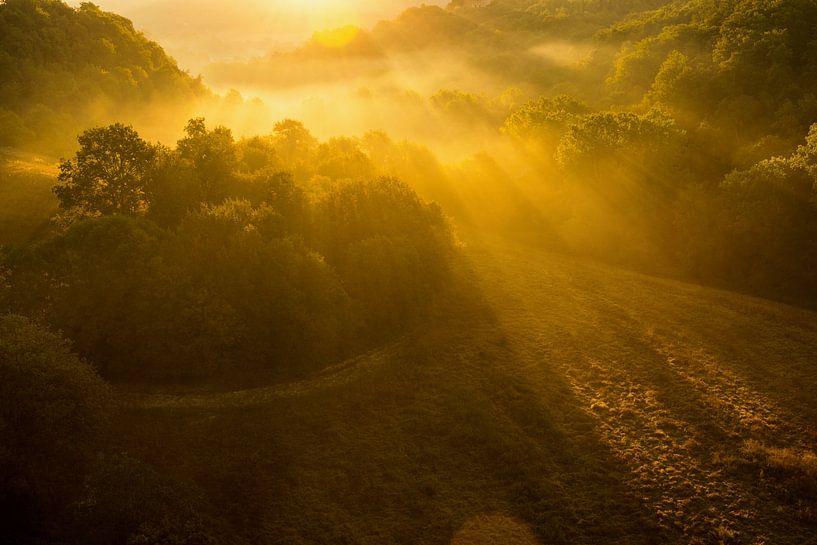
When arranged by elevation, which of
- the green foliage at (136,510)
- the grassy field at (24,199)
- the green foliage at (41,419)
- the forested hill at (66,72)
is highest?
the forested hill at (66,72)

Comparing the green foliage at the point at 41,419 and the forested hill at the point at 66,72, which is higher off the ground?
the forested hill at the point at 66,72

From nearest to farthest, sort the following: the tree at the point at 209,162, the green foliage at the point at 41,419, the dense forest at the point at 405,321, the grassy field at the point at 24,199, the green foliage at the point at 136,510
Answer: the green foliage at the point at 136,510 < the green foliage at the point at 41,419 < the dense forest at the point at 405,321 < the tree at the point at 209,162 < the grassy field at the point at 24,199

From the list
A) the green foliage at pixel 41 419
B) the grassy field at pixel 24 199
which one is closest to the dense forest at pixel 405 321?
the green foliage at pixel 41 419

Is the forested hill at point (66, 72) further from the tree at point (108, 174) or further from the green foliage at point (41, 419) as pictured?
Answer: the green foliage at point (41, 419)

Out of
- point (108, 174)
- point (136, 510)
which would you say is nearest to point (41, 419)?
point (136, 510)

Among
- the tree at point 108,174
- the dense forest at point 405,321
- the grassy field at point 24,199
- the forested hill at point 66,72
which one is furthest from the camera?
the forested hill at point 66,72

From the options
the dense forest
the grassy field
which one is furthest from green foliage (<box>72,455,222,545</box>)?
the grassy field

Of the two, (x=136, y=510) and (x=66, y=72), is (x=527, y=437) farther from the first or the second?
(x=66, y=72)
